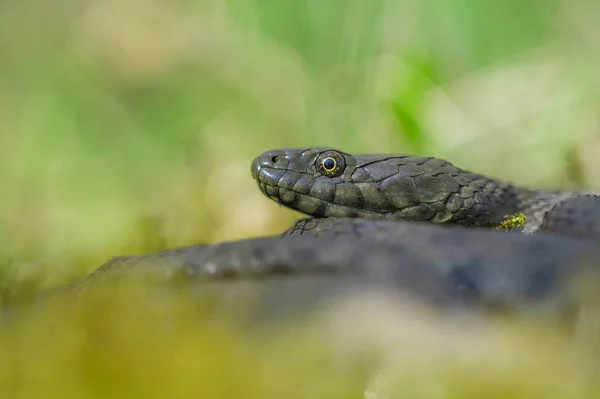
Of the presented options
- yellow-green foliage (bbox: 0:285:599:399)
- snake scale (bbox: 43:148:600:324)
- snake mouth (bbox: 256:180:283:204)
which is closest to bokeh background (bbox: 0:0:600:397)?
snake mouth (bbox: 256:180:283:204)

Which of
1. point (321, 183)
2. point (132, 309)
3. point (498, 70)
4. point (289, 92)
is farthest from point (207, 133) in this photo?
point (132, 309)

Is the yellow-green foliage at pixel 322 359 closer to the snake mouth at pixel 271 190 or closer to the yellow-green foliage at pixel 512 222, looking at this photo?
the snake mouth at pixel 271 190

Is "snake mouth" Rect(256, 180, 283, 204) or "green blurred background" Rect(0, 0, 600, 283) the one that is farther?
"green blurred background" Rect(0, 0, 600, 283)

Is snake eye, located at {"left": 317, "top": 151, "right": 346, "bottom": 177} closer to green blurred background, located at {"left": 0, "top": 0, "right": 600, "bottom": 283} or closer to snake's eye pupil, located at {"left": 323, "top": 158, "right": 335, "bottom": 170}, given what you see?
snake's eye pupil, located at {"left": 323, "top": 158, "right": 335, "bottom": 170}

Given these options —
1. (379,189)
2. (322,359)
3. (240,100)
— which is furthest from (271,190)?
(240,100)

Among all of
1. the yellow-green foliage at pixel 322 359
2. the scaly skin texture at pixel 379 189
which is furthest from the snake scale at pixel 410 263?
the scaly skin texture at pixel 379 189
